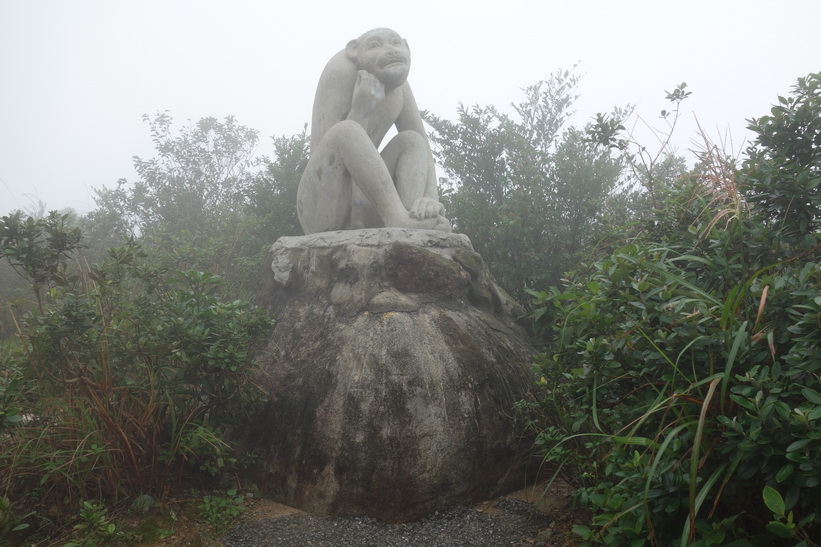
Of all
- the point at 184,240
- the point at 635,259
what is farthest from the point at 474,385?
the point at 184,240

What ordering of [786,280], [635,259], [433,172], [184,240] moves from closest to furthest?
1. [786,280]
2. [635,259]
3. [433,172]
4. [184,240]

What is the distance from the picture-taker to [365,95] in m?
3.72

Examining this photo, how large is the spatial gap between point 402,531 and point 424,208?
194 centimetres

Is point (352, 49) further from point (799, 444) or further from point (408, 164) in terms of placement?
point (799, 444)

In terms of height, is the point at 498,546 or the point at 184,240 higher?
the point at 184,240

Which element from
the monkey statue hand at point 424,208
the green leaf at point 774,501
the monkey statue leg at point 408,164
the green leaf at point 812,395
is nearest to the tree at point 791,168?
the green leaf at point 812,395

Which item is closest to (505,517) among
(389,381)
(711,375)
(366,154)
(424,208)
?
(389,381)

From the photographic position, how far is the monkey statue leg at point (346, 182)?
11.5ft

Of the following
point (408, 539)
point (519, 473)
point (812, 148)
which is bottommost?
point (408, 539)

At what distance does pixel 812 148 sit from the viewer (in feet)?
7.21

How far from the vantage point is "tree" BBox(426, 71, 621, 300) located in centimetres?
463

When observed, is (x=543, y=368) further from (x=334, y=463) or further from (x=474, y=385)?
(x=334, y=463)

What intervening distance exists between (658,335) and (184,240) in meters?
5.18

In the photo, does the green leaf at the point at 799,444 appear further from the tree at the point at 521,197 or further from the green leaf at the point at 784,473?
the tree at the point at 521,197
